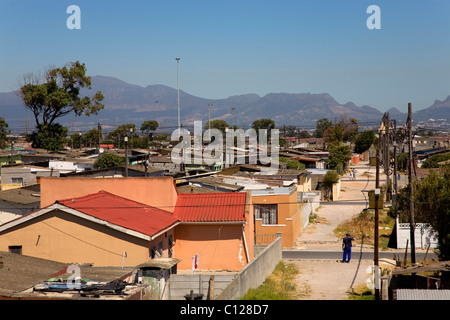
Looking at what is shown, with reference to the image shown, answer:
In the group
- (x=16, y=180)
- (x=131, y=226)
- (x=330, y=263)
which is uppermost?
(x=131, y=226)

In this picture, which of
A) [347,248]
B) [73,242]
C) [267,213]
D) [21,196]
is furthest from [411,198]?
[21,196]

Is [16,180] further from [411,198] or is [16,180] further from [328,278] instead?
[411,198]

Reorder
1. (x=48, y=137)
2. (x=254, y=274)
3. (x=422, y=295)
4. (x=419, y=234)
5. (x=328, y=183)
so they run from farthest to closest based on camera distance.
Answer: (x=48, y=137), (x=328, y=183), (x=419, y=234), (x=254, y=274), (x=422, y=295)

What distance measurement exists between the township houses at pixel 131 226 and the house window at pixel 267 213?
7089 millimetres

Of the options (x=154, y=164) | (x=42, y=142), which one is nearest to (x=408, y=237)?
(x=154, y=164)

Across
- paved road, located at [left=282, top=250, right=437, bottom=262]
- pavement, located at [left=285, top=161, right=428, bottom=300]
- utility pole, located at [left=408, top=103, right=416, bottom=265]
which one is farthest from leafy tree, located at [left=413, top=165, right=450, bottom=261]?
pavement, located at [left=285, top=161, right=428, bottom=300]

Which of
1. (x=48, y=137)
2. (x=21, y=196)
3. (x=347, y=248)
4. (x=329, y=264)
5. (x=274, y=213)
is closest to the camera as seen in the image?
(x=347, y=248)

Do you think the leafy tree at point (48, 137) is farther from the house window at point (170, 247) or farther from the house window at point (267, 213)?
the house window at point (170, 247)

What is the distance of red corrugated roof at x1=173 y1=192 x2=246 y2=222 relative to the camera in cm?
2388

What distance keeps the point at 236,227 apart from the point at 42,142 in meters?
60.3

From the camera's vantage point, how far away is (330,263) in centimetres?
2722

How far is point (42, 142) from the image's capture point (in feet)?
258

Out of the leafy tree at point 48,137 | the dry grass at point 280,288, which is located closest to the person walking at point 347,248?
the dry grass at point 280,288

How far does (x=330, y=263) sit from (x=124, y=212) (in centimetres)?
1030
